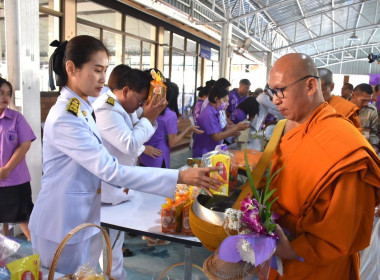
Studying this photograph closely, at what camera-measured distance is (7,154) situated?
107 inches

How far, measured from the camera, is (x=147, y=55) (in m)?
8.01

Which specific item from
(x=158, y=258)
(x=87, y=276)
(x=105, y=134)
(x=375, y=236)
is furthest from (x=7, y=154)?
(x=375, y=236)

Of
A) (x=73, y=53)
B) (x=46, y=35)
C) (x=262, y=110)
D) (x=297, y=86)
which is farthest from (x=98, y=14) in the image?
(x=297, y=86)

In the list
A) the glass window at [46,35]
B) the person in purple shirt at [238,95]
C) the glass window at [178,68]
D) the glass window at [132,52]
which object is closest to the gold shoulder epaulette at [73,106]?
the glass window at [46,35]

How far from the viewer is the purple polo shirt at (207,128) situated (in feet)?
11.9

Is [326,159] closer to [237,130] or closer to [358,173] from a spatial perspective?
[358,173]

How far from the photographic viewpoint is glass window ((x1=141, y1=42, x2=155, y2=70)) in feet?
25.8

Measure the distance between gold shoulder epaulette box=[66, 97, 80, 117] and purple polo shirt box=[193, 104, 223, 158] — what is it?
2.27m

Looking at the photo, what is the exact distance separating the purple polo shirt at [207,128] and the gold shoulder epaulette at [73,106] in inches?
89.4

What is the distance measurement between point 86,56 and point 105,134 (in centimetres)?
65

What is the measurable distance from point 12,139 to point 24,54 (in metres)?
0.88

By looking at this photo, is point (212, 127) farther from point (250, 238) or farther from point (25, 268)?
point (25, 268)

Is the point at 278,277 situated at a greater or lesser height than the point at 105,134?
lesser

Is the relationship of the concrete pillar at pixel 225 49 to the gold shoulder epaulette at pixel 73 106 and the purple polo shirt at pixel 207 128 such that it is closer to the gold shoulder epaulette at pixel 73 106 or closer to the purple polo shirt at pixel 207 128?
the purple polo shirt at pixel 207 128
